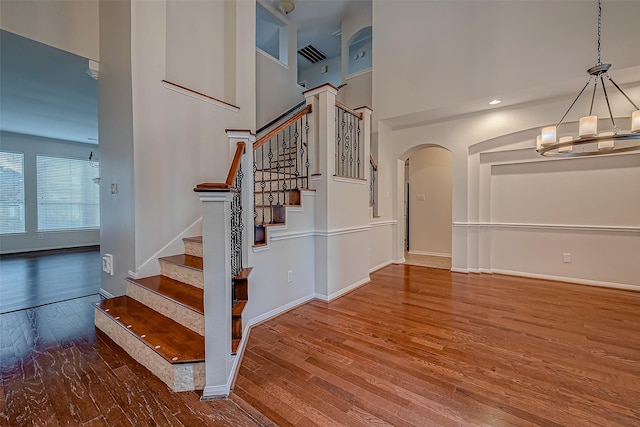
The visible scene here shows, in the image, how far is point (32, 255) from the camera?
6.25 metres

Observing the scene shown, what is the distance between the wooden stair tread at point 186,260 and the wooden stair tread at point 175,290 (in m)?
0.19

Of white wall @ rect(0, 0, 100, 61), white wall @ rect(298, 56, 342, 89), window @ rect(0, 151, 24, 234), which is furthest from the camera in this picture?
white wall @ rect(298, 56, 342, 89)

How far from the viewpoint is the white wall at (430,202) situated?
6074 millimetres

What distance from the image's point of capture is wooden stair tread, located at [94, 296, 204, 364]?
1.78 meters

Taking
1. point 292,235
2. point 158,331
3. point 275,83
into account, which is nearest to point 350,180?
point 292,235

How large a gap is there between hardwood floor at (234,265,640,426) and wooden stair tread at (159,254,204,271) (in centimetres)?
83

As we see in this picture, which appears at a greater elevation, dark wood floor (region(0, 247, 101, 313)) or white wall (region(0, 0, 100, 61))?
white wall (region(0, 0, 100, 61))

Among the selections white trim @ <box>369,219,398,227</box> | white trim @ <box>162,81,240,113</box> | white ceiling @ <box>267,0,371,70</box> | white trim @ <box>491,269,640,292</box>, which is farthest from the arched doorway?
white trim @ <box>162,81,240,113</box>

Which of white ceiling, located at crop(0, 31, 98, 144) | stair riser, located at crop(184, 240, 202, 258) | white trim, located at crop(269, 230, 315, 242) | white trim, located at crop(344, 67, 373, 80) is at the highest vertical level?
white trim, located at crop(344, 67, 373, 80)

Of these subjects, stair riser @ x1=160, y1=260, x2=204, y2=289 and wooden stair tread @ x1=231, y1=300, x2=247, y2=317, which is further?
stair riser @ x1=160, y1=260, x2=204, y2=289

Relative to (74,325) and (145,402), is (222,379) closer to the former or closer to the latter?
(145,402)

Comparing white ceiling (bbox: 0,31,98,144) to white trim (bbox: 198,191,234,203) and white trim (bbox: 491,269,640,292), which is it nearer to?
white trim (bbox: 198,191,234,203)

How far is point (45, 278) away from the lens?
4.27m

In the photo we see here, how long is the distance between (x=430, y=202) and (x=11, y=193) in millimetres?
10034
